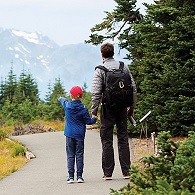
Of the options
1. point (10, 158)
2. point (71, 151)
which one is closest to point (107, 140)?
point (71, 151)

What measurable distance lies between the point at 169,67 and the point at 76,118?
5.92 m

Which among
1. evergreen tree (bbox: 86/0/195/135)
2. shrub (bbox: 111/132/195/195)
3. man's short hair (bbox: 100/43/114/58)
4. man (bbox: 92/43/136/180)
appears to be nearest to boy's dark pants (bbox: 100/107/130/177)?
man (bbox: 92/43/136/180)

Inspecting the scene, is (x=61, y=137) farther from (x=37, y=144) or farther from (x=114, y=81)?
(x=114, y=81)

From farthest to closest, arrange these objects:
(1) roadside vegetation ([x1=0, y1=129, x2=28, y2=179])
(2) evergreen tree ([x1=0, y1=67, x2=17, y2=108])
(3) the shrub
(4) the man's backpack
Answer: (2) evergreen tree ([x1=0, y1=67, x2=17, y2=108]), (1) roadside vegetation ([x1=0, y1=129, x2=28, y2=179]), (4) the man's backpack, (3) the shrub

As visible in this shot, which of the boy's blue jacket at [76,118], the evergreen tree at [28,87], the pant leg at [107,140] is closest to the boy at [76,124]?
the boy's blue jacket at [76,118]

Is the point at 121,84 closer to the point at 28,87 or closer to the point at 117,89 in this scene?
the point at 117,89

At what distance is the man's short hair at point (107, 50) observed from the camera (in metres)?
9.32

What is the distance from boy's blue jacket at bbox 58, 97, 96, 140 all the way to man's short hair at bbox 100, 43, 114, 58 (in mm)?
873

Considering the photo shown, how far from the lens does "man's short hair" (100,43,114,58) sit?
9.32 m

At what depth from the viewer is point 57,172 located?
1133 cm

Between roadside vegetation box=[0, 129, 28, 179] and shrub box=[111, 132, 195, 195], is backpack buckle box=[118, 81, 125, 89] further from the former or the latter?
shrub box=[111, 132, 195, 195]

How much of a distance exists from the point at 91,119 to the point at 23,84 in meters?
34.6

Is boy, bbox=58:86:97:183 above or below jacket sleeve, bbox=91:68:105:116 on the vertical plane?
below

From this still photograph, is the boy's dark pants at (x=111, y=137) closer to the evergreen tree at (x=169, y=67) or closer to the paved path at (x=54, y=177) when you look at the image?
the paved path at (x=54, y=177)
